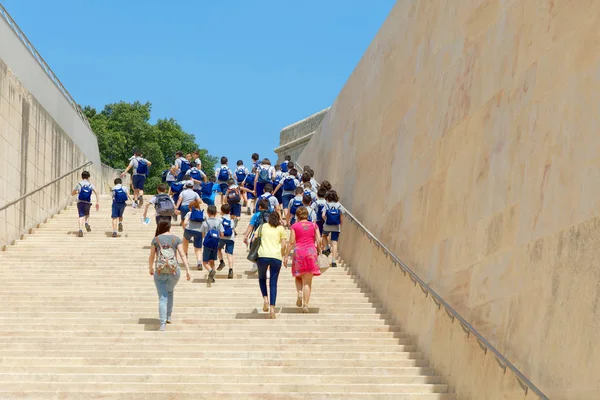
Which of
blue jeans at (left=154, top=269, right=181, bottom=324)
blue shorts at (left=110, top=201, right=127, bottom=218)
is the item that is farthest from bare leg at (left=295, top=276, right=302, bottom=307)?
blue shorts at (left=110, top=201, right=127, bottom=218)

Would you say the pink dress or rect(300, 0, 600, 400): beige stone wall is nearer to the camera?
rect(300, 0, 600, 400): beige stone wall

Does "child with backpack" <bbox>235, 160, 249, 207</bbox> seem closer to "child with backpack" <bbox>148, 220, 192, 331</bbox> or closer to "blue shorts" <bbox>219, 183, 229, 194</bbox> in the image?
"blue shorts" <bbox>219, 183, 229, 194</bbox>

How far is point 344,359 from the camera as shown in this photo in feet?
33.5

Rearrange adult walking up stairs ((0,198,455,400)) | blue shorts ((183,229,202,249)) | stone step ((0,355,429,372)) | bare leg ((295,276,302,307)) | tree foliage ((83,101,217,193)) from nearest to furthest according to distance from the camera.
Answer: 1. adult walking up stairs ((0,198,455,400))
2. stone step ((0,355,429,372))
3. bare leg ((295,276,302,307))
4. blue shorts ((183,229,202,249))
5. tree foliage ((83,101,217,193))

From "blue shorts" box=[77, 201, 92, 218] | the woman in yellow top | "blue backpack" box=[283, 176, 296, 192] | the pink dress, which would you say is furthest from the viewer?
"blue backpack" box=[283, 176, 296, 192]

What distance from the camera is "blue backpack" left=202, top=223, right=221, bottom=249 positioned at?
45.8 ft

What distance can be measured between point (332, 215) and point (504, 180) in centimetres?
719

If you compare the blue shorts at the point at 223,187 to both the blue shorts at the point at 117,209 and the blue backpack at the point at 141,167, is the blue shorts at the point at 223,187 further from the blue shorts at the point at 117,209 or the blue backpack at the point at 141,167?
the blue shorts at the point at 117,209

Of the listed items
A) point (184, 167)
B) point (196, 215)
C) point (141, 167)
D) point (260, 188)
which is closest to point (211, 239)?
point (196, 215)

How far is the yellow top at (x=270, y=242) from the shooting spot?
12.0 m

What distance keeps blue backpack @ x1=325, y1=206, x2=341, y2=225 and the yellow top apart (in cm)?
330

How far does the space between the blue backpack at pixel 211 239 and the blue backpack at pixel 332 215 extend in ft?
7.47

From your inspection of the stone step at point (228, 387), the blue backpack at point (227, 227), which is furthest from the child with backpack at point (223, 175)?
the stone step at point (228, 387)

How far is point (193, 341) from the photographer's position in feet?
35.2
